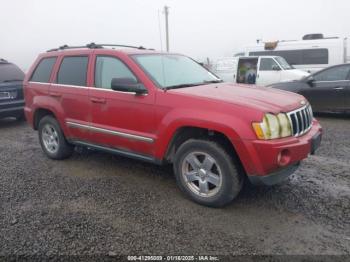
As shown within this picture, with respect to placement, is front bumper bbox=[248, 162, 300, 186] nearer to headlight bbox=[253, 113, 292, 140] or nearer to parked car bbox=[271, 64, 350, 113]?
headlight bbox=[253, 113, 292, 140]

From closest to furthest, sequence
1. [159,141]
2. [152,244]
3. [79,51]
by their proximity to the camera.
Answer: [152,244] → [159,141] → [79,51]

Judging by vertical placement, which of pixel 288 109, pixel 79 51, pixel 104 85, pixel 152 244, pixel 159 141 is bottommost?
pixel 152 244

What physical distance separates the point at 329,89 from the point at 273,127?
235 inches

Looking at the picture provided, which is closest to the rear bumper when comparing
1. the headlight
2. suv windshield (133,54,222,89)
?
suv windshield (133,54,222,89)

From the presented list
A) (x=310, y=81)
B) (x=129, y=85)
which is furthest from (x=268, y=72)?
(x=129, y=85)

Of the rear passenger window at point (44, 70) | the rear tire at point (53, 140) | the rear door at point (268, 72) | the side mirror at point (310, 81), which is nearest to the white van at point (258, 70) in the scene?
the rear door at point (268, 72)

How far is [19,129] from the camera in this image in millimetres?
8305

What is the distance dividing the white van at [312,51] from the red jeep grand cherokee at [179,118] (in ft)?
34.1

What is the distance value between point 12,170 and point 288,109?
404 cm

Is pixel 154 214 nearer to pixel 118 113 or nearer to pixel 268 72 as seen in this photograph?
pixel 118 113

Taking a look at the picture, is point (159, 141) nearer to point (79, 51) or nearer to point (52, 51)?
point (79, 51)

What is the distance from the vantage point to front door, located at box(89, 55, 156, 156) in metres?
4.06

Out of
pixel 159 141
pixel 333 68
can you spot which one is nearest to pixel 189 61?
pixel 159 141

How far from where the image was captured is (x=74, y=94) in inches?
192
